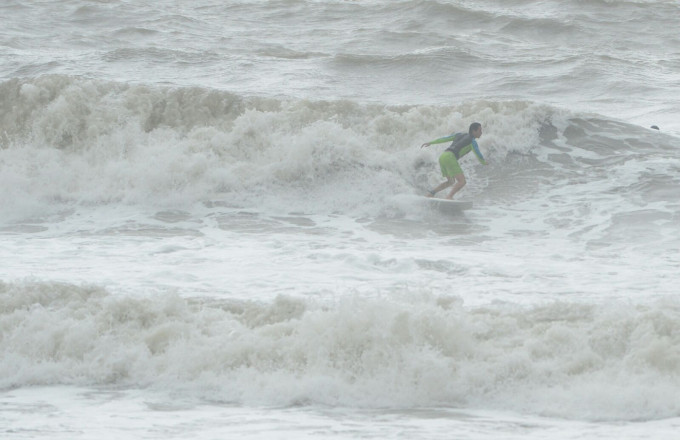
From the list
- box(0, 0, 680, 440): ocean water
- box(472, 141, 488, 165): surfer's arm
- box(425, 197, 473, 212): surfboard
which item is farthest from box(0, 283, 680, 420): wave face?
box(472, 141, 488, 165): surfer's arm

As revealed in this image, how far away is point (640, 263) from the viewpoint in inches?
357

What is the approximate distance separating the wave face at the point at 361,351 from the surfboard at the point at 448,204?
394 cm

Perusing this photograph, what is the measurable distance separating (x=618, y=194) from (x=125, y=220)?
20.5 feet

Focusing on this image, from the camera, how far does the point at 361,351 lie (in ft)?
22.1

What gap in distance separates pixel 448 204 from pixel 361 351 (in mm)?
5098

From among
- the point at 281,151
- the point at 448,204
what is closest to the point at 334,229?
the point at 448,204

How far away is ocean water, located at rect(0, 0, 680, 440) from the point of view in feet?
20.4

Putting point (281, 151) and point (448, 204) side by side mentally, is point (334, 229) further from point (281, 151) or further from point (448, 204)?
point (281, 151)

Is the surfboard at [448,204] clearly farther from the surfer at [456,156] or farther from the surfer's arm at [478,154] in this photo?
the surfer's arm at [478,154]

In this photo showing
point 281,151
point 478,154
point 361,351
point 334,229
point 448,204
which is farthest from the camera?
point 281,151

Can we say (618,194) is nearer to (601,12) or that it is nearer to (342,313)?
(342,313)

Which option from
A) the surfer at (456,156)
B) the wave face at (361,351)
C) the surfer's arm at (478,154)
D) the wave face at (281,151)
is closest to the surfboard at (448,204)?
the surfer at (456,156)

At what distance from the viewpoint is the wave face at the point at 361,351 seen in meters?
6.21

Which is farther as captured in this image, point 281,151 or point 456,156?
point 281,151
